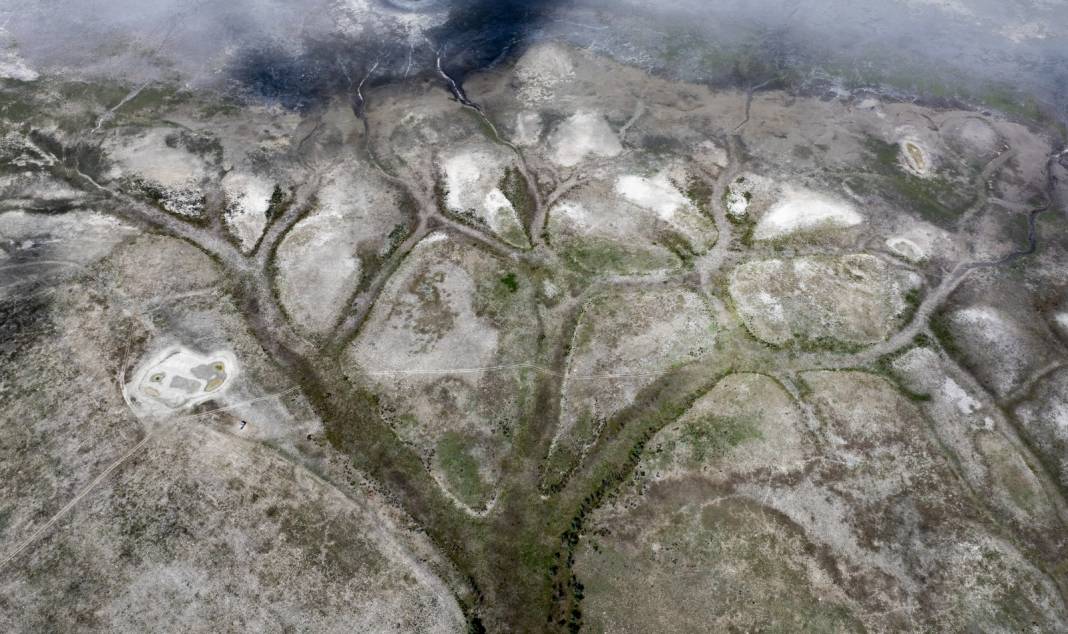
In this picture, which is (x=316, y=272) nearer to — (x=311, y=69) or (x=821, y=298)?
(x=311, y=69)

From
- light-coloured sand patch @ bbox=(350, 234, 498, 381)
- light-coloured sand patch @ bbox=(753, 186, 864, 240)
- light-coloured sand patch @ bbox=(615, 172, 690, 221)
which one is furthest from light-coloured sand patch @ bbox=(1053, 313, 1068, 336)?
light-coloured sand patch @ bbox=(350, 234, 498, 381)

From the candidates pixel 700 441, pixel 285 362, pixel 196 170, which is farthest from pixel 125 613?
pixel 196 170

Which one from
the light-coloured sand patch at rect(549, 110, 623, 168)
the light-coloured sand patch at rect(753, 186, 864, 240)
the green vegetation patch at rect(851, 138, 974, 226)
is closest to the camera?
the light-coloured sand patch at rect(753, 186, 864, 240)

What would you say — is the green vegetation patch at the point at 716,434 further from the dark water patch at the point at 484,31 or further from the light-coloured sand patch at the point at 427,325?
Result: the dark water patch at the point at 484,31

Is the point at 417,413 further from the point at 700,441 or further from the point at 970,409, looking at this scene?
the point at 970,409

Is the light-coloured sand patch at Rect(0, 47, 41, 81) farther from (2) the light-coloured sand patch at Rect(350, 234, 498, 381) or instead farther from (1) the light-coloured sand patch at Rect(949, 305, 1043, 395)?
(1) the light-coloured sand patch at Rect(949, 305, 1043, 395)

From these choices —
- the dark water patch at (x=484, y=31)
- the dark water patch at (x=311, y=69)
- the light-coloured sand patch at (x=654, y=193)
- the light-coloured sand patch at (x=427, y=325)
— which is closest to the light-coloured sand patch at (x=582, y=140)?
the light-coloured sand patch at (x=654, y=193)
